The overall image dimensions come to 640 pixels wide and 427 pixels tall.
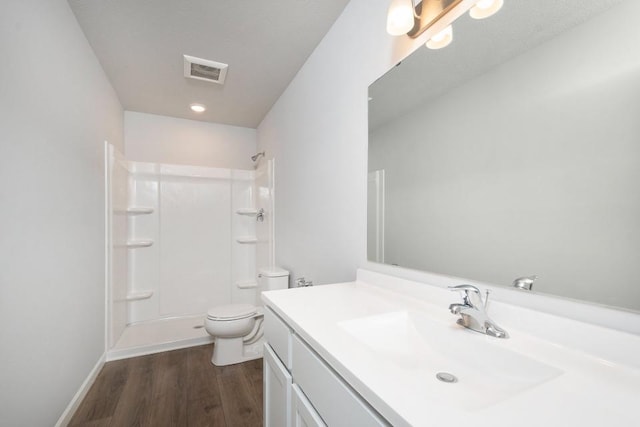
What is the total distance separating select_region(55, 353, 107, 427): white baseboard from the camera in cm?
147

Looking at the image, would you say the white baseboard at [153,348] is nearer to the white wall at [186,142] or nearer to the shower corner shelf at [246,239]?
the shower corner shelf at [246,239]

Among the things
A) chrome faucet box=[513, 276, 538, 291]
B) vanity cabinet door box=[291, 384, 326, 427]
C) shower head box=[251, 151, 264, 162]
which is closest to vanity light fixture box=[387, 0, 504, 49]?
chrome faucet box=[513, 276, 538, 291]

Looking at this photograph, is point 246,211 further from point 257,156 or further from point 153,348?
point 153,348

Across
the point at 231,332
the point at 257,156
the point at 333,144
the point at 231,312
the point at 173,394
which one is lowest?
the point at 173,394

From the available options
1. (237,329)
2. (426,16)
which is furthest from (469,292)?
(237,329)

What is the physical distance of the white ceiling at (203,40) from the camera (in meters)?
1.55

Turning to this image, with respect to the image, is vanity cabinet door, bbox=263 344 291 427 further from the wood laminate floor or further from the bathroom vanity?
the wood laminate floor

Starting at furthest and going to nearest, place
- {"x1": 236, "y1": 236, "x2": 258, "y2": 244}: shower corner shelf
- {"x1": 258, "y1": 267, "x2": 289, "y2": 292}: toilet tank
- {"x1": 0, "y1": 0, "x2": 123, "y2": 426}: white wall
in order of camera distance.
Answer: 1. {"x1": 236, "y1": 236, "x2": 258, "y2": 244}: shower corner shelf
2. {"x1": 258, "y1": 267, "x2": 289, "y2": 292}: toilet tank
3. {"x1": 0, "y1": 0, "x2": 123, "y2": 426}: white wall

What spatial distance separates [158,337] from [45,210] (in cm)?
173

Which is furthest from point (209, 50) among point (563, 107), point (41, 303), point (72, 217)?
point (563, 107)

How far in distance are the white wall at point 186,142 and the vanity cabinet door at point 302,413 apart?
123 inches

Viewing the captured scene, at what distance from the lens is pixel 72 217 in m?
1.58

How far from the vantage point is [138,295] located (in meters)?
2.91

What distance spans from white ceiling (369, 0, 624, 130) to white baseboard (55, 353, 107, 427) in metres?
2.22
